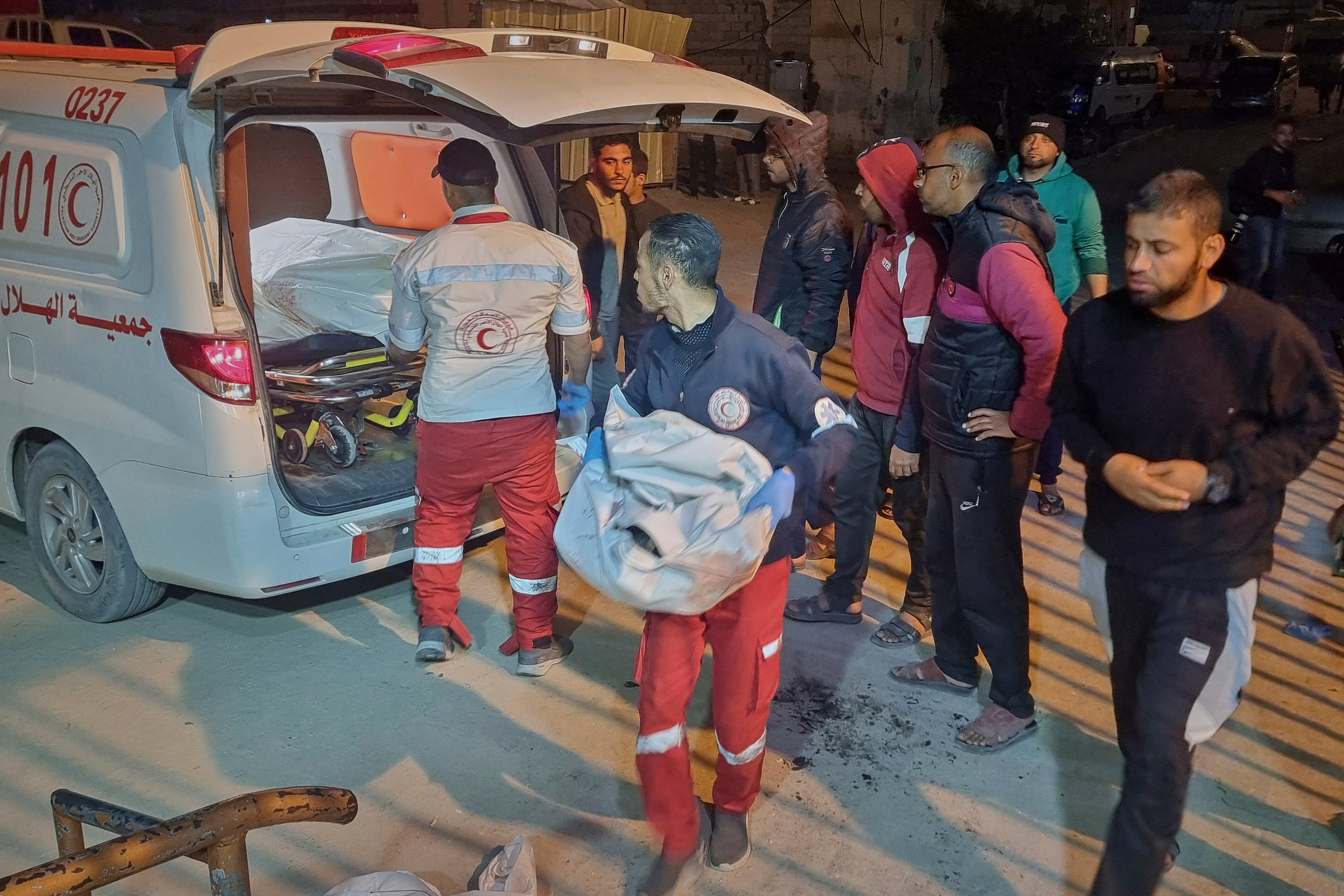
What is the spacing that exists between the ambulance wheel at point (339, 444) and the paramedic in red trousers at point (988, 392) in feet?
8.08

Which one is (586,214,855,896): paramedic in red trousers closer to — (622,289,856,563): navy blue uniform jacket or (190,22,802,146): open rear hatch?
(622,289,856,563): navy blue uniform jacket

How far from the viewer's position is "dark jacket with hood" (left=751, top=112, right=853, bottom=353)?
4453 mm

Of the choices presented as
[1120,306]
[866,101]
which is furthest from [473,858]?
[866,101]

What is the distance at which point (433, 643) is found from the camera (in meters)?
4.03

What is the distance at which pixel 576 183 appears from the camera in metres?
5.11

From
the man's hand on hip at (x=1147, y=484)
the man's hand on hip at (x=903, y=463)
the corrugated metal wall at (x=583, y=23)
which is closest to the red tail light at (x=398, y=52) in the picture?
the man's hand on hip at (x=903, y=463)

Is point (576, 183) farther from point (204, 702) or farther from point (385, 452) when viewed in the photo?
point (204, 702)

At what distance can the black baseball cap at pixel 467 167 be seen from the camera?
11.9 ft

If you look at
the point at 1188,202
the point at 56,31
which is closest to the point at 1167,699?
the point at 1188,202

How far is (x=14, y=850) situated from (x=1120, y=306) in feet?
10.5

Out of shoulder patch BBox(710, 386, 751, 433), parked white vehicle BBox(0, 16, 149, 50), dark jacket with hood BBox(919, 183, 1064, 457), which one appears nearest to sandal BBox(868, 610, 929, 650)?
dark jacket with hood BBox(919, 183, 1064, 457)

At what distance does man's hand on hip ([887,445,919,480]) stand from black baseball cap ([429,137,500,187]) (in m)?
1.64

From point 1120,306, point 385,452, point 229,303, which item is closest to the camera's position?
point 1120,306

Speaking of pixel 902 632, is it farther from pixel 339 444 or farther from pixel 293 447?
pixel 293 447
